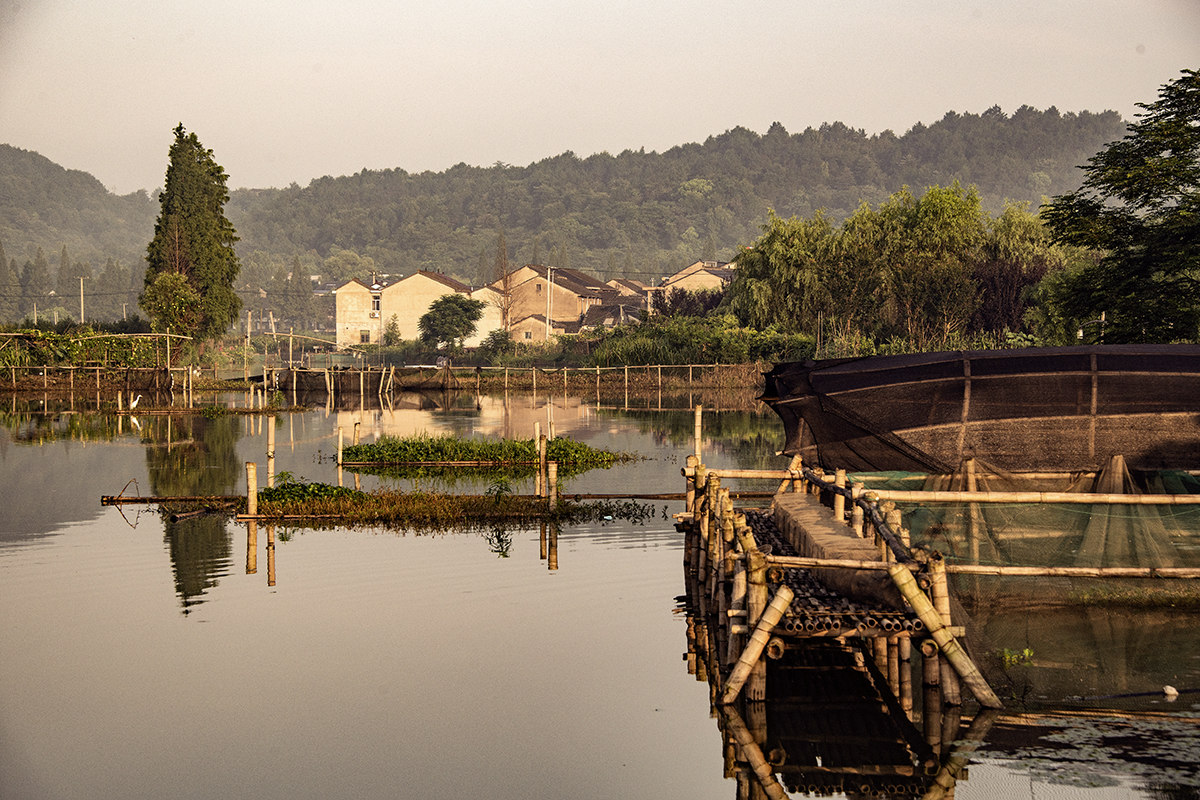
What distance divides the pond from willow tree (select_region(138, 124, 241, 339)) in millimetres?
45390

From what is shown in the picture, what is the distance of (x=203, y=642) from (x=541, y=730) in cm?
494

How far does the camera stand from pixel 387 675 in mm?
12297

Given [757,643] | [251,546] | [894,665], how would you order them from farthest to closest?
[251,546] < [894,665] < [757,643]

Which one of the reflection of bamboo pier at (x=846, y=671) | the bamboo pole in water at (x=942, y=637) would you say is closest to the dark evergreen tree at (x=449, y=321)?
the reflection of bamboo pier at (x=846, y=671)

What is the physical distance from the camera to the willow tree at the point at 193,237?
2574 inches

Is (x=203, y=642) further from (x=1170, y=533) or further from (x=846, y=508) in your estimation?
(x=1170, y=533)

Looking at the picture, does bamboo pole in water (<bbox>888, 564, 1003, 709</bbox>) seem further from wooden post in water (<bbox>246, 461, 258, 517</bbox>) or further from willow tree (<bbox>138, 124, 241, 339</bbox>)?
willow tree (<bbox>138, 124, 241, 339</bbox>)

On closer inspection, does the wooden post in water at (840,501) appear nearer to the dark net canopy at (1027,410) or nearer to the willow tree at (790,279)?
the dark net canopy at (1027,410)

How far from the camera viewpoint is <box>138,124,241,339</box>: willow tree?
65375 mm

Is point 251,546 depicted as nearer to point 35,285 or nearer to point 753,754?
point 753,754

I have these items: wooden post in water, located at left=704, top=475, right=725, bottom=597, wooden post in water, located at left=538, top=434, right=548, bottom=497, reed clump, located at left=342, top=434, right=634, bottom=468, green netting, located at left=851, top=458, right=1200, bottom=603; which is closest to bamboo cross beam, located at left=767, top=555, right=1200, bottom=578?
green netting, located at left=851, top=458, right=1200, bottom=603

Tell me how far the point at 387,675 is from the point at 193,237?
58585 mm

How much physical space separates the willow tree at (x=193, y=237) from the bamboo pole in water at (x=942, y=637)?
60458mm

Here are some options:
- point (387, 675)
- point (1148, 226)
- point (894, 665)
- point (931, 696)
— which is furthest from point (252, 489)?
point (1148, 226)
